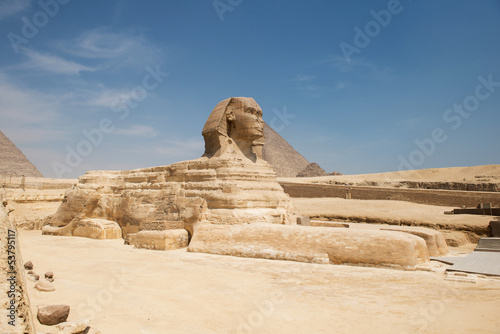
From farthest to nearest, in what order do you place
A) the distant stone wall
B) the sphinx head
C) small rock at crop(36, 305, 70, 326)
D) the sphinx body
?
the distant stone wall
the sphinx head
the sphinx body
small rock at crop(36, 305, 70, 326)

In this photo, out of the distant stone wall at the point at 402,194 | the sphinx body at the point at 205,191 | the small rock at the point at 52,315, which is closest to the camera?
the small rock at the point at 52,315

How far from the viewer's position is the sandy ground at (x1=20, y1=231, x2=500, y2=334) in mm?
3199

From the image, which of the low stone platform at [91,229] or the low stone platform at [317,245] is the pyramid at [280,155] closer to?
the low stone platform at [91,229]

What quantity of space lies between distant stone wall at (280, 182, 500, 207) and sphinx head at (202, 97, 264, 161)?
52.0 ft

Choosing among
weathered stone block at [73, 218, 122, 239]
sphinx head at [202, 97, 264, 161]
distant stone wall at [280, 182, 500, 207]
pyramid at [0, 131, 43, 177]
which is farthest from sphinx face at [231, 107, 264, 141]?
pyramid at [0, 131, 43, 177]

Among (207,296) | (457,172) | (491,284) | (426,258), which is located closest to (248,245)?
(207,296)

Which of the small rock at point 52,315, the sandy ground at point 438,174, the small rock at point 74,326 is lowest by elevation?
the small rock at point 74,326

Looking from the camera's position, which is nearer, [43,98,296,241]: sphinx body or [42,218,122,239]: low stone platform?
[43,98,296,241]: sphinx body

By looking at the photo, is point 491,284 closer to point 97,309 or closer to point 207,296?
point 207,296

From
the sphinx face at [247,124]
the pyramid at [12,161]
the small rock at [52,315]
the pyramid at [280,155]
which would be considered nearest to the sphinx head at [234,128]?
the sphinx face at [247,124]

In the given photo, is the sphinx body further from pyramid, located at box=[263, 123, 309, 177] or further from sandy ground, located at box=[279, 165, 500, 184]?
sandy ground, located at box=[279, 165, 500, 184]

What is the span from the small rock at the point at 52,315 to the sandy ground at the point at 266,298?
5.0 inches

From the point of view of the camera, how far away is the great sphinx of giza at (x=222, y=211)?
5.63 metres

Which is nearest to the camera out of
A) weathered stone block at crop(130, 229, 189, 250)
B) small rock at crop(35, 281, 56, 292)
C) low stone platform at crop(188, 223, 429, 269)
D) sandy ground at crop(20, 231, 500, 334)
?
sandy ground at crop(20, 231, 500, 334)
